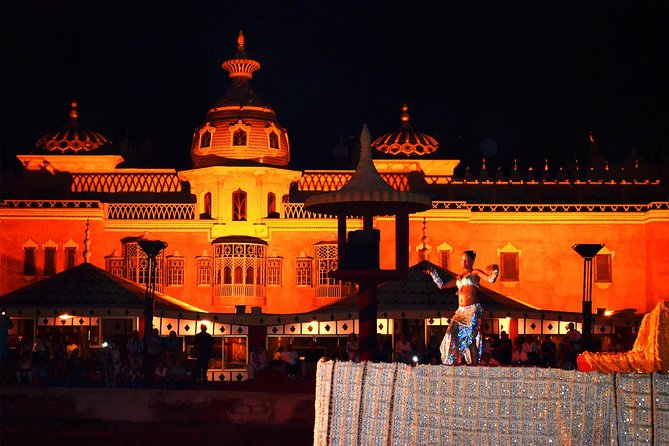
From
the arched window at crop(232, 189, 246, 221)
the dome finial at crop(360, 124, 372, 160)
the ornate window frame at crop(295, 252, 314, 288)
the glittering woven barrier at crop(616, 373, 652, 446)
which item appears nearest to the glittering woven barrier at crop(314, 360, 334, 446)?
the glittering woven barrier at crop(616, 373, 652, 446)

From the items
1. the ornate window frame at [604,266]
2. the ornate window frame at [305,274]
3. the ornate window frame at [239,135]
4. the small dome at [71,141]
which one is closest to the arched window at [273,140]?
the ornate window frame at [239,135]

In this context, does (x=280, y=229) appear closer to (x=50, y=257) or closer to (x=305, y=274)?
(x=305, y=274)

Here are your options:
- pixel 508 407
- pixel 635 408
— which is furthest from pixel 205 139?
pixel 635 408

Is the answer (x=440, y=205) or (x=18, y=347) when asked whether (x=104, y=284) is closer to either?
(x=18, y=347)

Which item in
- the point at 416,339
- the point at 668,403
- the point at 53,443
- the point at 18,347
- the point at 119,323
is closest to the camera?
the point at 668,403

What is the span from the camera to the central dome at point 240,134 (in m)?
49.4

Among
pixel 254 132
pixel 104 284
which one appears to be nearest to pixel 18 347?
pixel 104 284

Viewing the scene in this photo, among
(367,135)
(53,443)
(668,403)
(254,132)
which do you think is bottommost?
(53,443)

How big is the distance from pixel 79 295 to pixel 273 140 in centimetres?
1931

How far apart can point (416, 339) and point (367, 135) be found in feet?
28.7

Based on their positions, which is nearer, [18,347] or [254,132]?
[18,347]

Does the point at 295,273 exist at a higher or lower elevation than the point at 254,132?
lower

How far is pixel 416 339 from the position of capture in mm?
28266

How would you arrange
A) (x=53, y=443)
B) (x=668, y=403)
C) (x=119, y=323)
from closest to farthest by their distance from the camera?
(x=668, y=403), (x=53, y=443), (x=119, y=323)
